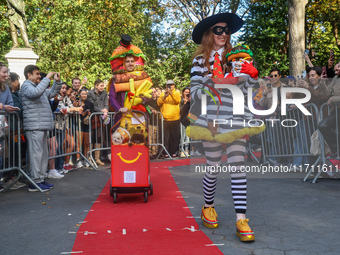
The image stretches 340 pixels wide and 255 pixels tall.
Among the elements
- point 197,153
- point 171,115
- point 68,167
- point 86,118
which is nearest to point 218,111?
point 68,167

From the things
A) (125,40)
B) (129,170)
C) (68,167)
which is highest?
(125,40)

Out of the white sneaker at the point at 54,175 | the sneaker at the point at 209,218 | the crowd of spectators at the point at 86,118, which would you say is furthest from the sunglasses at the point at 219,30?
the white sneaker at the point at 54,175

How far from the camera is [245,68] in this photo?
11.9 feet

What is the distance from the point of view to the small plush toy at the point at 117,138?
18.5 feet

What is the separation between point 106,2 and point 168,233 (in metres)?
22.7

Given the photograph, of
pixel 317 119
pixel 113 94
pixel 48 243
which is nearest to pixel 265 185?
pixel 317 119

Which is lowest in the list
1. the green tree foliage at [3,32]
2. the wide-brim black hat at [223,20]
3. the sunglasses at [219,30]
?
the sunglasses at [219,30]

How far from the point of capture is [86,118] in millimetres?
9617

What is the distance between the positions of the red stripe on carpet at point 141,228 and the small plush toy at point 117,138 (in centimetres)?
88

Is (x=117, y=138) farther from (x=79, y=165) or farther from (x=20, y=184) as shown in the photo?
(x=79, y=165)

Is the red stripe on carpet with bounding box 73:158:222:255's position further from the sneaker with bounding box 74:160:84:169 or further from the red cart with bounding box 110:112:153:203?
the sneaker with bounding box 74:160:84:169

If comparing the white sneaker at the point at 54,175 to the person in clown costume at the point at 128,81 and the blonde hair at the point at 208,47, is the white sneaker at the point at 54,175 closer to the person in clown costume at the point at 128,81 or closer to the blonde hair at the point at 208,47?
the person in clown costume at the point at 128,81

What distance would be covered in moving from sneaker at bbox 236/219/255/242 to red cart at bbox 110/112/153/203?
85.3 inches

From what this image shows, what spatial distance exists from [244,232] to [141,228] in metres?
1.16
